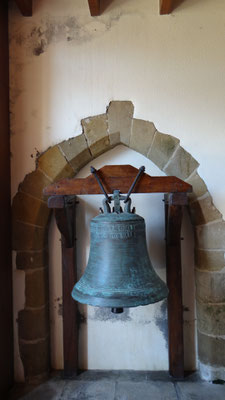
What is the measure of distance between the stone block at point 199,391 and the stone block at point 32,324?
0.95 m

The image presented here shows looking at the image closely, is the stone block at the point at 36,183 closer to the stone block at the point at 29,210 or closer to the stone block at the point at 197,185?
the stone block at the point at 29,210

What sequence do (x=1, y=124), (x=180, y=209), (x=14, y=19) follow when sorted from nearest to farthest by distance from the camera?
1. (x=180, y=209)
2. (x=1, y=124)
3. (x=14, y=19)

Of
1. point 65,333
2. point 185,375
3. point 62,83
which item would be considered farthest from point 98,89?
point 185,375

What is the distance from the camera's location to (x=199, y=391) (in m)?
1.87

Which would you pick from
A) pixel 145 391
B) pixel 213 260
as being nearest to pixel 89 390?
pixel 145 391

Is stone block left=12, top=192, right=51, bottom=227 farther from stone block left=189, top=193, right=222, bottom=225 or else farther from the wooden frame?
stone block left=189, top=193, right=222, bottom=225

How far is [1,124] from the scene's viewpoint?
1988mm

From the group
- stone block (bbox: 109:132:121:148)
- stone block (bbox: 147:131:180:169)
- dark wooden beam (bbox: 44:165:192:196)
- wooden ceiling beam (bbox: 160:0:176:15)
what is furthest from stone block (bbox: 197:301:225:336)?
wooden ceiling beam (bbox: 160:0:176:15)

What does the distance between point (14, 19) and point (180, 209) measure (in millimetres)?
1760

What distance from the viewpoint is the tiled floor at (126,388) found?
184cm

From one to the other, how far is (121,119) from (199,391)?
5.92ft

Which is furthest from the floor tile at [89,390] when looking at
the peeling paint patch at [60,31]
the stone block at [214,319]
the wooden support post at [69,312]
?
the peeling paint patch at [60,31]

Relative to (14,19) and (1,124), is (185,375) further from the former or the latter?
(14,19)

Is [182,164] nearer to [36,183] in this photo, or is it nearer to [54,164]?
[54,164]
